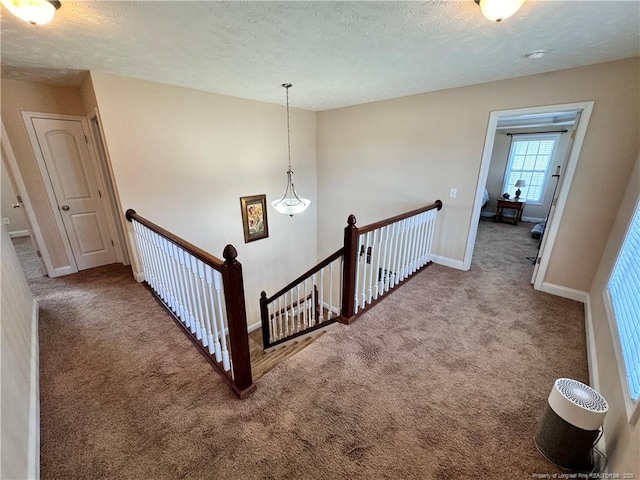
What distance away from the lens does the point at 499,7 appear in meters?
1.43

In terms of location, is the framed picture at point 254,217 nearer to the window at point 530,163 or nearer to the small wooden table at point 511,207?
the small wooden table at point 511,207

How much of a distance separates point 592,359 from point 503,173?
21.0 ft

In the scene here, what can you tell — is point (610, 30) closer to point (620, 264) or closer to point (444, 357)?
point (620, 264)

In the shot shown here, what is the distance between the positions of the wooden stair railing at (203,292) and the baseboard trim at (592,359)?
6.69 feet

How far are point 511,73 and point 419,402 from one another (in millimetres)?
3290

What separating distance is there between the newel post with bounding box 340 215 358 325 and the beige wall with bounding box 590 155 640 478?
172 centimetres

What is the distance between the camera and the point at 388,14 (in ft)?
5.40

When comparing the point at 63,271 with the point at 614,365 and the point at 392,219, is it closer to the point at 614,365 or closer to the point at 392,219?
the point at 392,219

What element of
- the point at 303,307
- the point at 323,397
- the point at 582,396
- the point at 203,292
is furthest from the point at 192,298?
the point at 582,396

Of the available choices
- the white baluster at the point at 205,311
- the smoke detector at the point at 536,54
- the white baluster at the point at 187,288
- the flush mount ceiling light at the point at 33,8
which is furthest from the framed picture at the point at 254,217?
the smoke detector at the point at 536,54

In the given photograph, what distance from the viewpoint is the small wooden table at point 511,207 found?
6.28 m

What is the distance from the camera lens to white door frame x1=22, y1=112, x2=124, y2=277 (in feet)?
9.94

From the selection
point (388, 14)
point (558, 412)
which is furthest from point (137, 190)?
point (558, 412)

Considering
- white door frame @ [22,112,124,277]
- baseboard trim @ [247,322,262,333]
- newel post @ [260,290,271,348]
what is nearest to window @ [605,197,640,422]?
newel post @ [260,290,271,348]
